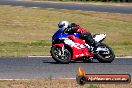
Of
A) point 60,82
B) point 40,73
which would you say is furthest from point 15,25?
point 60,82

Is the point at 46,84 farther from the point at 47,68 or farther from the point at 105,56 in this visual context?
the point at 105,56

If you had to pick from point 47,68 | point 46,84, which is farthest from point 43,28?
point 46,84

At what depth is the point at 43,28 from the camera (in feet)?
102

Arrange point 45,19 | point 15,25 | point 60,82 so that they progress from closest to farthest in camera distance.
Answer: point 60,82, point 15,25, point 45,19

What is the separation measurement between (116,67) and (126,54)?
356 centimetres

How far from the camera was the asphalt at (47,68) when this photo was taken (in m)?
13.7

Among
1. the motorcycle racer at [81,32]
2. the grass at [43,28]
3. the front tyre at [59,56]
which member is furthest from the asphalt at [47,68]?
the grass at [43,28]

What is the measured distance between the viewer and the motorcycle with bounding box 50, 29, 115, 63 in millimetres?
16031

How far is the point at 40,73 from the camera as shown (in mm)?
13969

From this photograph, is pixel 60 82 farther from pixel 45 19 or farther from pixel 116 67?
pixel 45 19

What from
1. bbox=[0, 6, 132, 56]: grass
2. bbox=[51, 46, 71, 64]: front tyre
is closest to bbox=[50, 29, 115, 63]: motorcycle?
bbox=[51, 46, 71, 64]: front tyre

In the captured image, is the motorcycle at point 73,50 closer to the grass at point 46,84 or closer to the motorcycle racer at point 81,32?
the motorcycle racer at point 81,32

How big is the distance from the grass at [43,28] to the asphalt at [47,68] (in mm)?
2033

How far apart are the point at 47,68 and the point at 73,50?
1.40m
